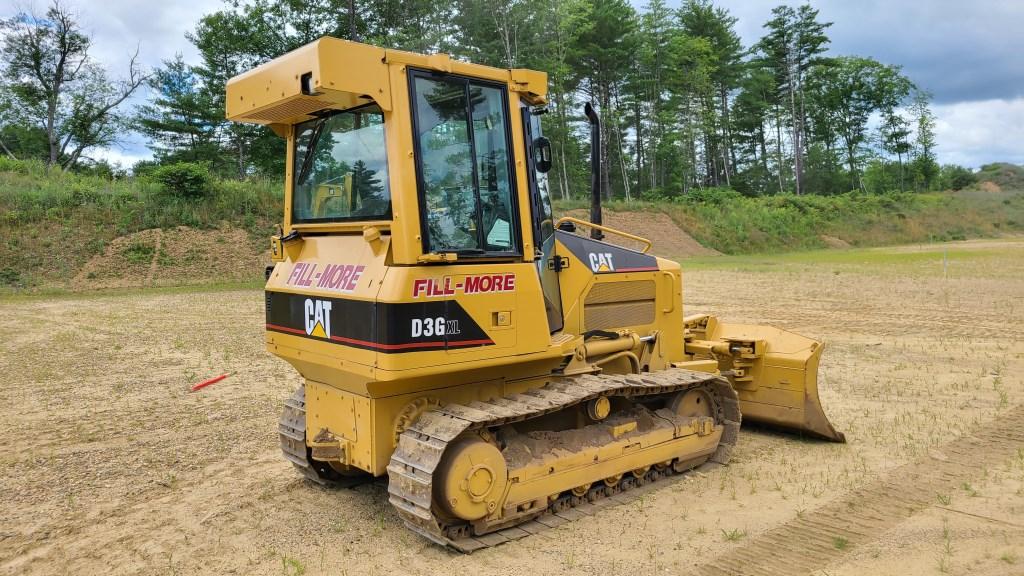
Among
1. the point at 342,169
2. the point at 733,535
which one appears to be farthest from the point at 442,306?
the point at 733,535

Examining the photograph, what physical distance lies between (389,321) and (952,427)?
19.5ft

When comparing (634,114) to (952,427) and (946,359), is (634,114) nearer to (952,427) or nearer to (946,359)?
(946,359)

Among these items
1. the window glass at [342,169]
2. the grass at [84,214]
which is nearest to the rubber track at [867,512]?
the window glass at [342,169]

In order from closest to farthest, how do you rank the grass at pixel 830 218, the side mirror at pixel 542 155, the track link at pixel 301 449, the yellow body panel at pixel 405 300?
1. the yellow body panel at pixel 405 300
2. the side mirror at pixel 542 155
3. the track link at pixel 301 449
4. the grass at pixel 830 218

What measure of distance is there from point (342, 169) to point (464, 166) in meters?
0.87

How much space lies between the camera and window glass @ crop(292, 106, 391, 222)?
4.72 metres

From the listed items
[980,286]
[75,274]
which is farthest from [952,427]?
[75,274]

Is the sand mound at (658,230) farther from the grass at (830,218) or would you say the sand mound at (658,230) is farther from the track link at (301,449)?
the track link at (301,449)

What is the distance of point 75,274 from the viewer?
74.5ft

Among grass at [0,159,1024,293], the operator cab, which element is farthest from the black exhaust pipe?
grass at [0,159,1024,293]

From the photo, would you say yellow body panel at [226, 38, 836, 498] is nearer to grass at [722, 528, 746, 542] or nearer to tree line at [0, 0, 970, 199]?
grass at [722, 528, 746, 542]

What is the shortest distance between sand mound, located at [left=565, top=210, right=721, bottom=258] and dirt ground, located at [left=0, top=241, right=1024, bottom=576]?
27.2 metres

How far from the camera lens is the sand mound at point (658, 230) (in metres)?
38.8

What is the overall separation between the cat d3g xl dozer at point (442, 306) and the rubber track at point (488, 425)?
0.02 meters
